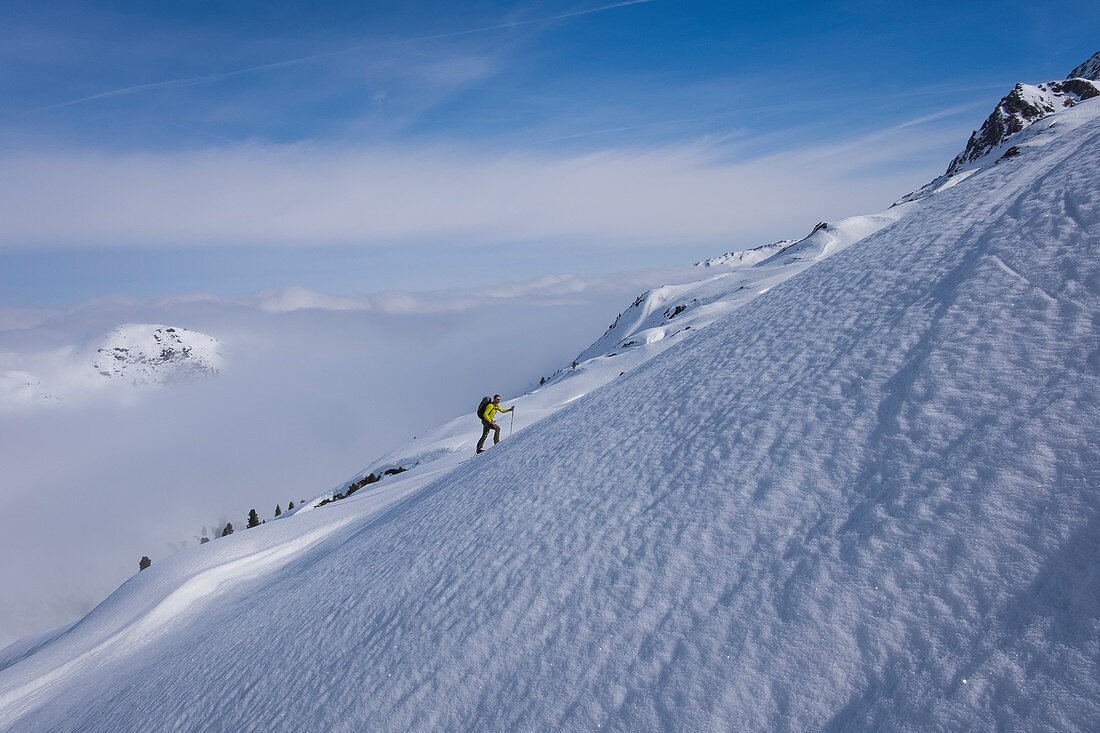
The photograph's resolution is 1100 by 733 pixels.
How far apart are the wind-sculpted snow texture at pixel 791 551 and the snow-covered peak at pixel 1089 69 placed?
22526cm

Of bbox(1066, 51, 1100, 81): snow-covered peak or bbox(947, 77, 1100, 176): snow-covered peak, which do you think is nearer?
bbox(947, 77, 1100, 176): snow-covered peak

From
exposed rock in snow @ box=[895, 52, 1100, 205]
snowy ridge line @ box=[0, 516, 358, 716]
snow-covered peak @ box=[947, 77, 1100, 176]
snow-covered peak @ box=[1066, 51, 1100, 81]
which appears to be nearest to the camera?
snowy ridge line @ box=[0, 516, 358, 716]

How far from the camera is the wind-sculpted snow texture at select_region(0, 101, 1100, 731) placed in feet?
9.98

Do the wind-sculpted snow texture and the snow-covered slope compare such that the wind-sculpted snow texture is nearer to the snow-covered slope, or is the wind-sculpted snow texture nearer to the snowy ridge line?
the snowy ridge line

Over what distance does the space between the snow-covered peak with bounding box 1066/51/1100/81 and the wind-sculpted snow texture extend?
22526 centimetres

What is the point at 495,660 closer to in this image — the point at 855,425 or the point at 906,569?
the point at 906,569

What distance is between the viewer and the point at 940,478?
3.78 metres

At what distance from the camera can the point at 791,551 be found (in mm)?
3980

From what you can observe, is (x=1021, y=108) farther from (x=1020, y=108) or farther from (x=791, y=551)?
(x=791, y=551)

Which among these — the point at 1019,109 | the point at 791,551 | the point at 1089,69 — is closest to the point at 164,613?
the point at 791,551

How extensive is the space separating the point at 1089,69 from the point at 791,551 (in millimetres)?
247910

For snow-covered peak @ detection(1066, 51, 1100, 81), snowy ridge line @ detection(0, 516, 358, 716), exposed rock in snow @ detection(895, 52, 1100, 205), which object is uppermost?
snow-covered peak @ detection(1066, 51, 1100, 81)

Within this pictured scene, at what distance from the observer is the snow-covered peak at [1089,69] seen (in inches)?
5888

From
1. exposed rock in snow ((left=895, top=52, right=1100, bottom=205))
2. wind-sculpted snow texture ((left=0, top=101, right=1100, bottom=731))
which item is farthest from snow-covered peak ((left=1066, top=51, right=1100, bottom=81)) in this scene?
wind-sculpted snow texture ((left=0, top=101, right=1100, bottom=731))
